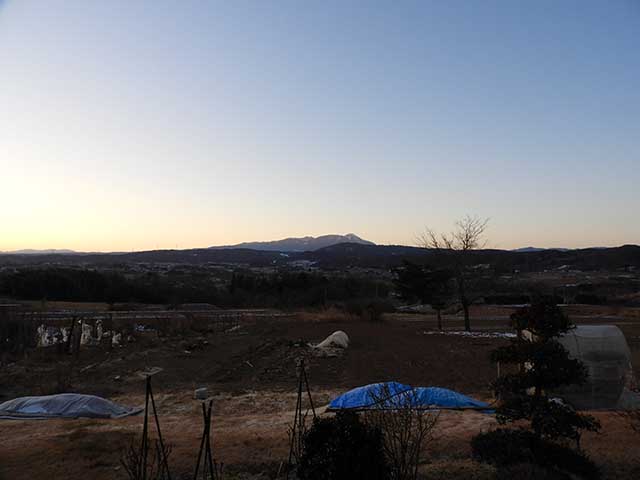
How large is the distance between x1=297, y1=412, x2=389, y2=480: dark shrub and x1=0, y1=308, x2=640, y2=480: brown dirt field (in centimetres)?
154

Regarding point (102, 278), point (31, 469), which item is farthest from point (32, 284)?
point (31, 469)

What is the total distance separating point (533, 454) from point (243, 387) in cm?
939

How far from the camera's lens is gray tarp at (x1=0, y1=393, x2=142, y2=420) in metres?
11.0

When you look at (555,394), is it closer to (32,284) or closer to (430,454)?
(430,454)

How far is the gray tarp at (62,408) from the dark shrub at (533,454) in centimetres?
779

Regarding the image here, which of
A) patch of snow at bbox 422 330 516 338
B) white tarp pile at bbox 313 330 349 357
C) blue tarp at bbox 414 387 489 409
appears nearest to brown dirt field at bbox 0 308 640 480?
blue tarp at bbox 414 387 489 409

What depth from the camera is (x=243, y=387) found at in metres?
14.2

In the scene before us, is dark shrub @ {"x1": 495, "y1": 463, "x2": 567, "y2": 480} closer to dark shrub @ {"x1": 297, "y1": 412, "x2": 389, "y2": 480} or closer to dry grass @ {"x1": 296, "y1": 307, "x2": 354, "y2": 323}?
dark shrub @ {"x1": 297, "y1": 412, "x2": 389, "y2": 480}

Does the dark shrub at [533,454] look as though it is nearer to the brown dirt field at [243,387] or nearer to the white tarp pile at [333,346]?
the brown dirt field at [243,387]

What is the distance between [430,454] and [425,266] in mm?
21525

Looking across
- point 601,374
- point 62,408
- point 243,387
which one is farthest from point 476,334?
point 62,408

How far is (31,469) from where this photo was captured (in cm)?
732

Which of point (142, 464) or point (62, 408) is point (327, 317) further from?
point (142, 464)

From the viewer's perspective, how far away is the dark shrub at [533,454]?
5.99 metres
